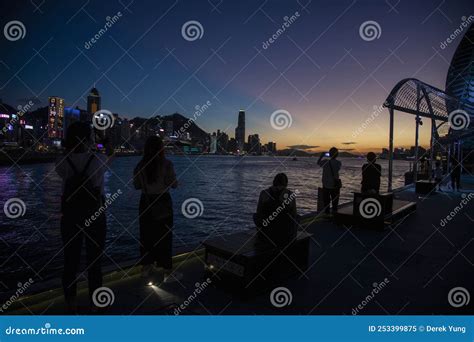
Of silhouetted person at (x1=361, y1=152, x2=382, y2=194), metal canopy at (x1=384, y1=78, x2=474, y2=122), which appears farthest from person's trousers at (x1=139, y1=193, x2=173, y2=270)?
metal canopy at (x1=384, y1=78, x2=474, y2=122)

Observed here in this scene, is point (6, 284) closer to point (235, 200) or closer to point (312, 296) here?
point (312, 296)

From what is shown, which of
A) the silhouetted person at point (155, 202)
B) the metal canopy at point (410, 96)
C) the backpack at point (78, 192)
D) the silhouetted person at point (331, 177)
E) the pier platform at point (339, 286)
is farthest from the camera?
the metal canopy at point (410, 96)

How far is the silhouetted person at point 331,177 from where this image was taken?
743 cm

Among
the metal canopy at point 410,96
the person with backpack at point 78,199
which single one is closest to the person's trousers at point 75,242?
the person with backpack at point 78,199

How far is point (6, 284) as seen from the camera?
22.9 feet

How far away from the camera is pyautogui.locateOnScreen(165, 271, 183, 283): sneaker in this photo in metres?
3.89

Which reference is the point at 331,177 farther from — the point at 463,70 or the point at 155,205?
the point at 463,70

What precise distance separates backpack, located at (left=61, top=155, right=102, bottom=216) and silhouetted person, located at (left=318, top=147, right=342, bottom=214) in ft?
18.5

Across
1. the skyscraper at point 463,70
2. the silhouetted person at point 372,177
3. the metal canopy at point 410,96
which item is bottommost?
the silhouetted person at point 372,177

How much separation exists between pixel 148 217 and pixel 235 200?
1929 cm

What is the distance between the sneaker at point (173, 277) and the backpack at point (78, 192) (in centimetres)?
148

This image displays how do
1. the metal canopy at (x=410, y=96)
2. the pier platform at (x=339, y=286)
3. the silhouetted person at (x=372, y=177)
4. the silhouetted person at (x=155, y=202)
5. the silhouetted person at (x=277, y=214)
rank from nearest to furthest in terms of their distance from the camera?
the pier platform at (x=339, y=286), the silhouetted person at (x=155, y=202), the silhouetted person at (x=277, y=214), the silhouetted person at (x=372, y=177), the metal canopy at (x=410, y=96)

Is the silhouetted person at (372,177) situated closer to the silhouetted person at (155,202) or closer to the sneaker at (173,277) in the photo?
the sneaker at (173,277)

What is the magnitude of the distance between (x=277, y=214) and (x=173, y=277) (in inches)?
63.4
